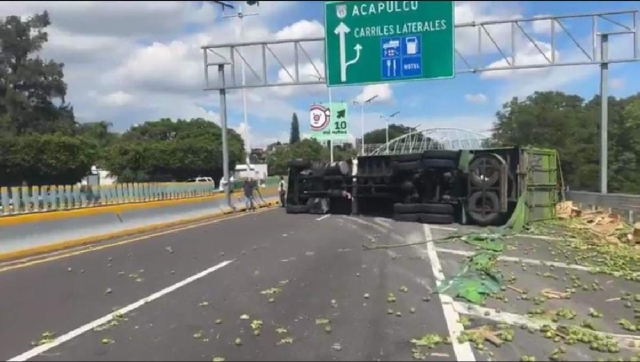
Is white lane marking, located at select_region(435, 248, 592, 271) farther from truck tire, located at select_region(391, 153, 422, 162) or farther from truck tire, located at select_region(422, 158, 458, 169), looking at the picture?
truck tire, located at select_region(391, 153, 422, 162)

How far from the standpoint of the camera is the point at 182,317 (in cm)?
776

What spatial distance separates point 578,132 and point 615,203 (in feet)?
118

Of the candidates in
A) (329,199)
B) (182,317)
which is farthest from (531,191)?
(182,317)

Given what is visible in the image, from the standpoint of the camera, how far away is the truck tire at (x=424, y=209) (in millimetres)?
20938

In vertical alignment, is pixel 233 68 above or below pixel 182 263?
above

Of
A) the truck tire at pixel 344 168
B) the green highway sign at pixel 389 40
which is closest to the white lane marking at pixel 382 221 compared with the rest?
the truck tire at pixel 344 168

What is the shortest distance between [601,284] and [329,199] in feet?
55.8

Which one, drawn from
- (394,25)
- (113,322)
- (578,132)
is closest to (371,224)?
(394,25)

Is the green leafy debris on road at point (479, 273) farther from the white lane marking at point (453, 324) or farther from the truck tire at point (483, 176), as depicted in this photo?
the truck tire at point (483, 176)

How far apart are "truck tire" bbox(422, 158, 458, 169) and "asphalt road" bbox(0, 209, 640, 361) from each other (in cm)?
654

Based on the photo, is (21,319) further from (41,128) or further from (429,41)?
(41,128)

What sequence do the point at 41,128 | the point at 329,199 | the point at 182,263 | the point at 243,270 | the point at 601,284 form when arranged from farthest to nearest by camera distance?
the point at 41,128 < the point at 329,199 < the point at 182,263 < the point at 243,270 < the point at 601,284

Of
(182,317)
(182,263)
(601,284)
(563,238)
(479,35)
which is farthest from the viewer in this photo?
(479,35)

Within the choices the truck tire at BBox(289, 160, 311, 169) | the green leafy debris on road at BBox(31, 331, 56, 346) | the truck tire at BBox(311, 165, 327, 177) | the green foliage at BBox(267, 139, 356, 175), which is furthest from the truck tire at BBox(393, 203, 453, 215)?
the green foliage at BBox(267, 139, 356, 175)
